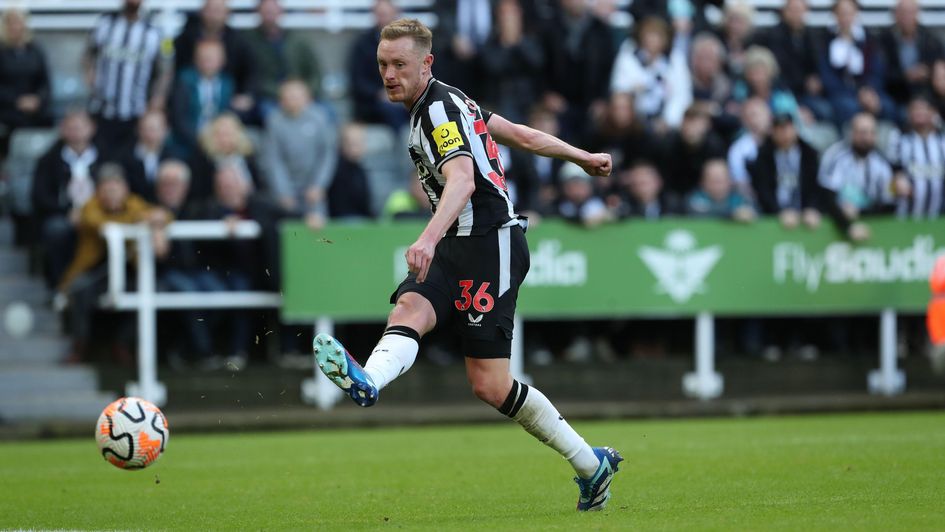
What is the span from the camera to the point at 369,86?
56.7 ft

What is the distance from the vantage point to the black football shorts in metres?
7.74

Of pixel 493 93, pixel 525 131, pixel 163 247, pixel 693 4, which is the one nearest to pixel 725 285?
pixel 493 93

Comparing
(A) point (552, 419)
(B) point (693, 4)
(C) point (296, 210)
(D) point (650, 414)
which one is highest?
(B) point (693, 4)

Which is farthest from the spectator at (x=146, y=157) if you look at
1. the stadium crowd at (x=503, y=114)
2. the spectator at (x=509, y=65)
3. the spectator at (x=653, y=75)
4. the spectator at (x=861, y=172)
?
the spectator at (x=861, y=172)

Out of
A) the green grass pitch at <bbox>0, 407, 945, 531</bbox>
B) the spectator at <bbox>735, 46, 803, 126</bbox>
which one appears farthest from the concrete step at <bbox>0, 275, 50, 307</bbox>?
the spectator at <bbox>735, 46, 803, 126</bbox>

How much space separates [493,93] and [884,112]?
16.5ft

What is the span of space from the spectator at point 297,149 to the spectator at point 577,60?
2863 millimetres

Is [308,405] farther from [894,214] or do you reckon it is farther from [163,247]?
[894,214]

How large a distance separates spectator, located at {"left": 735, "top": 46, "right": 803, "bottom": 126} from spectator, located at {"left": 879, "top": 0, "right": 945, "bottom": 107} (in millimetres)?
1611

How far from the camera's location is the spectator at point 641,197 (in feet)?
53.0

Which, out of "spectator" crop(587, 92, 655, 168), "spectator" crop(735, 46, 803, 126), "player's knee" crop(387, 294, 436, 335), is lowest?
"player's knee" crop(387, 294, 436, 335)

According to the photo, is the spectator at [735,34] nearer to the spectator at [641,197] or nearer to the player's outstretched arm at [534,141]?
the spectator at [641,197]

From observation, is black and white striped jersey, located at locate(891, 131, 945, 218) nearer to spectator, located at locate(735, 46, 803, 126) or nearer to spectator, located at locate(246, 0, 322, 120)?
spectator, located at locate(735, 46, 803, 126)

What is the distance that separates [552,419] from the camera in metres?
7.95
